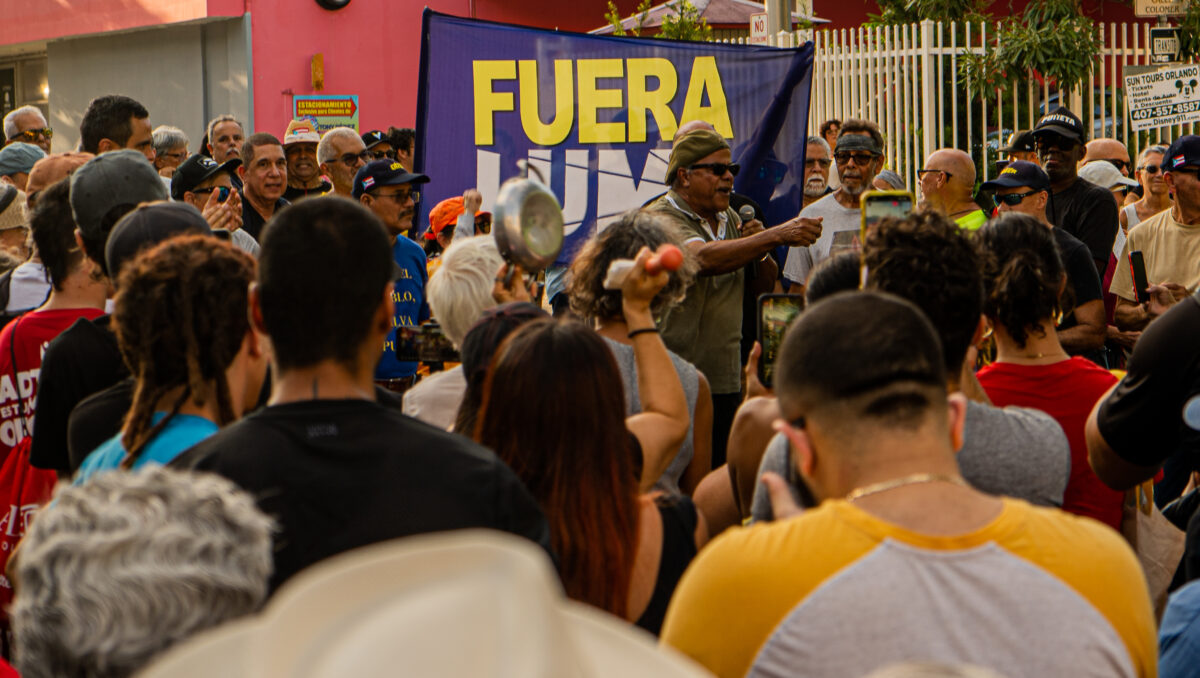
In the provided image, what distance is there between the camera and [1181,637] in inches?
92.0

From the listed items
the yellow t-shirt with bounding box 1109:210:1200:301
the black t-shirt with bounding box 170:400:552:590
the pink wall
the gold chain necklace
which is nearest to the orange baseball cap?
the yellow t-shirt with bounding box 1109:210:1200:301

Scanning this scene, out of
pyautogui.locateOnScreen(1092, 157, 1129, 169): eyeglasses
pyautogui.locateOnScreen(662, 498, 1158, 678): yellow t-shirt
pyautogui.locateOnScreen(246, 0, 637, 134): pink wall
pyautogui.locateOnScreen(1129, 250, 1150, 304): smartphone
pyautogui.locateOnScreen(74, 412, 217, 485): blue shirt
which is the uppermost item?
pyautogui.locateOnScreen(246, 0, 637, 134): pink wall

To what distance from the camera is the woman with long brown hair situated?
265 centimetres

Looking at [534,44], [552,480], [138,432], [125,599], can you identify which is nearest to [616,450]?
[552,480]

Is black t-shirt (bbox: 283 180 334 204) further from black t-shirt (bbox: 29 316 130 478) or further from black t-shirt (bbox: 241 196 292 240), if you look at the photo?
black t-shirt (bbox: 29 316 130 478)

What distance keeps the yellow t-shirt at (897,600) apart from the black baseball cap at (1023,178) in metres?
4.80

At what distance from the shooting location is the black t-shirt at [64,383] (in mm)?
3340

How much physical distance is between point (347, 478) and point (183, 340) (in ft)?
2.58

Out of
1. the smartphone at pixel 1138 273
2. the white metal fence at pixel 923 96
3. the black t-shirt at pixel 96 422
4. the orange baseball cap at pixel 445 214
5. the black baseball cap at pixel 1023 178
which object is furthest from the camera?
the white metal fence at pixel 923 96

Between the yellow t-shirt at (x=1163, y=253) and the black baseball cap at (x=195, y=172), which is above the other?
the black baseball cap at (x=195, y=172)

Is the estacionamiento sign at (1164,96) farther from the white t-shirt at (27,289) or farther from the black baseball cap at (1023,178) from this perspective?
the white t-shirt at (27,289)

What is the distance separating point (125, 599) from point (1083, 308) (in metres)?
4.89

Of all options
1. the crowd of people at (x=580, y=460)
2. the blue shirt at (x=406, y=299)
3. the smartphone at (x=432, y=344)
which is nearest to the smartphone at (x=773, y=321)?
the crowd of people at (x=580, y=460)

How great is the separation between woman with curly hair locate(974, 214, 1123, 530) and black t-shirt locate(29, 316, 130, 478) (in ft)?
7.91
